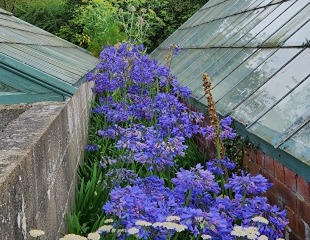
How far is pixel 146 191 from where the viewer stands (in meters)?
3.14

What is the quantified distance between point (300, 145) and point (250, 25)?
3283 millimetres

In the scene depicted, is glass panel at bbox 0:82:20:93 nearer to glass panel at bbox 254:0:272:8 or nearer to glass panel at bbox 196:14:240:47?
glass panel at bbox 254:0:272:8

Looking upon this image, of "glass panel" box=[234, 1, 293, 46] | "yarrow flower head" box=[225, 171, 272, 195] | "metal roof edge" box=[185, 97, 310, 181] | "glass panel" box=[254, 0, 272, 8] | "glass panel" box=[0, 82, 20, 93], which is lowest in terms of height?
"yarrow flower head" box=[225, 171, 272, 195]

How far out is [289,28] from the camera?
14.5ft

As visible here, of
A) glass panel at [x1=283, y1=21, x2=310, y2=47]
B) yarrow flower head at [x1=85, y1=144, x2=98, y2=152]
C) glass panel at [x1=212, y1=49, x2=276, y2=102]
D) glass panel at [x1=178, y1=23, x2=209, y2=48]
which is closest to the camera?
glass panel at [x1=283, y1=21, x2=310, y2=47]

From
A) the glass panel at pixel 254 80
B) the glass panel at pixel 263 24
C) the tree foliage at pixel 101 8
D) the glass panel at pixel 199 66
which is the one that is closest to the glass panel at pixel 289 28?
the glass panel at pixel 254 80

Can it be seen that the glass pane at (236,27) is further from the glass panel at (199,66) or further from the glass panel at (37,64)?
the glass panel at (37,64)

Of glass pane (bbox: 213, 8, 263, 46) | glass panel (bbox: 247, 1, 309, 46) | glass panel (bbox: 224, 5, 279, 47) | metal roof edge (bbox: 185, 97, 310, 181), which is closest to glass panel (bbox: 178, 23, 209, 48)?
glass pane (bbox: 213, 8, 263, 46)

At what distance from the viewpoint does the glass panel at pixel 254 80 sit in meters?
3.97

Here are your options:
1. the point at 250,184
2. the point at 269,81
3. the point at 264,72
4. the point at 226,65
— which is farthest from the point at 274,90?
the point at 226,65

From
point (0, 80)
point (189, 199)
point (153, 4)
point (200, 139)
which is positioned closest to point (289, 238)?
point (189, 199)

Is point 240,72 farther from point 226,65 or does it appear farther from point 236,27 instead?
point 236,27

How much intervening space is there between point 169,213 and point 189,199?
368mm

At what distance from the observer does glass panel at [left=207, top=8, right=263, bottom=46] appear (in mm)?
6156
